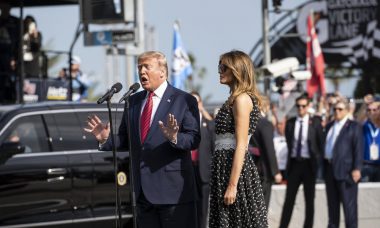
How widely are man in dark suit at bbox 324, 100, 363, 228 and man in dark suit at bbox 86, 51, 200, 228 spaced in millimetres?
5886

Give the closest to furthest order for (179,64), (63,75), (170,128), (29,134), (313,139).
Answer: (170,128) → (29,134) → (313,139) → (63,75) → (179,64)

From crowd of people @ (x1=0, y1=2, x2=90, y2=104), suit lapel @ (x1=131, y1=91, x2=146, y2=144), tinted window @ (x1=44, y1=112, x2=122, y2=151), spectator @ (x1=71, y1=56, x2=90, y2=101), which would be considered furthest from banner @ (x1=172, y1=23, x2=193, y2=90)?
suit lapel @ (x1=131, y1=91, x2=146, y2=144)

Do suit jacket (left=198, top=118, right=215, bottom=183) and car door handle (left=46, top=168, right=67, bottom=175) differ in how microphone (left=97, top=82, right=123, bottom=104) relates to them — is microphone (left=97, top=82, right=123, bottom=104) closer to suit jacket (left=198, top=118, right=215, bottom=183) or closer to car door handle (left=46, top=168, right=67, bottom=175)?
car door handle (left=46, top=168, right=67, bottom=175)

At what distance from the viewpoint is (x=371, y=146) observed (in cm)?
1659

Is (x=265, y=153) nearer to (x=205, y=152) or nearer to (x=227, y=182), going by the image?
(x=205, y=152)

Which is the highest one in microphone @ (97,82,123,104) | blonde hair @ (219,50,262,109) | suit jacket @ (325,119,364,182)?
blonde hair @ (219,50,262,109)

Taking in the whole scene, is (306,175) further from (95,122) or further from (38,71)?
(95,122)

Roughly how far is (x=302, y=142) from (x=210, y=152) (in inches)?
68.1

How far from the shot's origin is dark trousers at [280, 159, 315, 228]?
1599 cm

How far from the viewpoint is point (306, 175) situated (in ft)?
52.6

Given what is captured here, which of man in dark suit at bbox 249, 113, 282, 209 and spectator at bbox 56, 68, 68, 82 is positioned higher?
spectator at bbox 56, 68, 68, 82

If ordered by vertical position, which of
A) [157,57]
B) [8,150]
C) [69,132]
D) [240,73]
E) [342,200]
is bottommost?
[342,200]

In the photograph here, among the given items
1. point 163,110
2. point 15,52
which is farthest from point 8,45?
point 163,110

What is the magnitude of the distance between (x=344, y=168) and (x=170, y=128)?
6.53 metres
